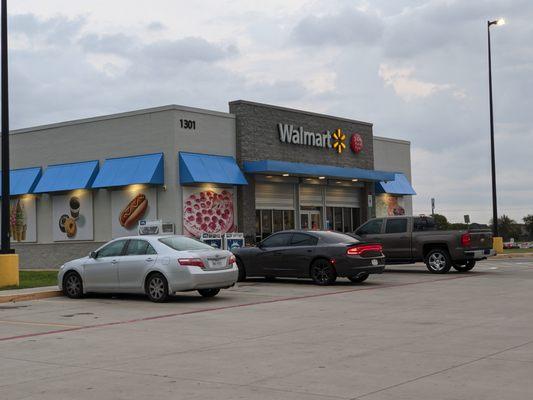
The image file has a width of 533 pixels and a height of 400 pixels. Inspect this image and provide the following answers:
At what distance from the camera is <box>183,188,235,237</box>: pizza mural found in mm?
28189

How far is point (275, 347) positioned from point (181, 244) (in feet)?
23.4

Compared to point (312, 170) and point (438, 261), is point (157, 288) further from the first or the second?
point (312, 170)

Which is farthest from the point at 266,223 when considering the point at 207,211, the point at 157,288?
the point at 157,288

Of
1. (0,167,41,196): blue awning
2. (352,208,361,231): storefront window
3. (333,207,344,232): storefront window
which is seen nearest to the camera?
(0,167,41,196): blue awning

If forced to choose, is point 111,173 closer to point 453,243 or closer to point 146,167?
point 146,167

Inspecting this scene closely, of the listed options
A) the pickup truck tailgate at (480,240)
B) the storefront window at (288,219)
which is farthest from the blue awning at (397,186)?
the pickup truck tailgate at (480,240)

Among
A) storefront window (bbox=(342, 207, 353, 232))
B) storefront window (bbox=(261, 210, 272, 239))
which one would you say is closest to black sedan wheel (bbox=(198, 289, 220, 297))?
storefront window (bbox=(261, 210, 272, 239))

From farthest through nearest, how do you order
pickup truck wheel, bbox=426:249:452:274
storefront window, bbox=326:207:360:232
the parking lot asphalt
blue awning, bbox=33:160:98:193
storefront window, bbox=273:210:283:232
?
storefront window, bbox=326:207:360:232 → storefront window, bbox=273:210:283:232 → blue awning, bbox=33:160:98:193 → pickup truck wheel, bbox=426:249:452:274 → the parking lot asphalt

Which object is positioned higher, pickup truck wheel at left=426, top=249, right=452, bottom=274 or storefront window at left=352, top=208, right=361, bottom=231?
storefront window at left=352, top=208, right=361, bottom=231

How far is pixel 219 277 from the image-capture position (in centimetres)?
1595

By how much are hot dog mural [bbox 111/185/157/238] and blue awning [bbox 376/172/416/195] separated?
49.9ft

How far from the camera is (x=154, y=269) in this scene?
1574 cm

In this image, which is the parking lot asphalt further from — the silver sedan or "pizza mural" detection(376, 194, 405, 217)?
"pizza mural" detection(376, 194, 405, 217)

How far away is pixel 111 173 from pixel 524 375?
77.5 ft
